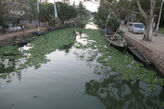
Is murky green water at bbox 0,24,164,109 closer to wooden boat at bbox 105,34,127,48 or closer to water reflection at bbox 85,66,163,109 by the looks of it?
water reflection at bbox 85,66,163,109

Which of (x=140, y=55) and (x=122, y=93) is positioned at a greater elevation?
(x=140, y=55)

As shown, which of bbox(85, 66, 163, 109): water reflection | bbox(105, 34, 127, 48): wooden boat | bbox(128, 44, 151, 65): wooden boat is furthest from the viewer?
bbox(105, 34, 127, 48): wooden boat

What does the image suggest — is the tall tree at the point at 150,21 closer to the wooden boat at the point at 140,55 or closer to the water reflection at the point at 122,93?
the wooden boat at the point at 140,55

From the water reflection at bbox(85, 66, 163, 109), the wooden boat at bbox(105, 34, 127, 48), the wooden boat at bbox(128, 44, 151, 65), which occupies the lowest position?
the water reflection at bbox(85, 66, 163, 109)

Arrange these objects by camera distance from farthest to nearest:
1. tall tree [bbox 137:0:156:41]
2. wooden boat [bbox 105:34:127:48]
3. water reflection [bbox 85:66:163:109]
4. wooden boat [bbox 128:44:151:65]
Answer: tall tree [bbox 137:0:156:41]
wooden boat [bbox 105:34:127:48]
wooden boat [bbox 128:44:151:65]
water reflection [bbox 85:66:163:109]

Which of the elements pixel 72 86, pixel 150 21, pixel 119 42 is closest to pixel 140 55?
pixel 150 21

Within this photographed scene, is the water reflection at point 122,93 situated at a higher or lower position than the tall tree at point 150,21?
lower

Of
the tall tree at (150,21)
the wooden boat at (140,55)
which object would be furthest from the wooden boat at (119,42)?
the tall tree at (150,21)

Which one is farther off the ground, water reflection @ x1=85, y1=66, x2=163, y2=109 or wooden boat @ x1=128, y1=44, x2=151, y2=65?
wooden boat @ x1=128, y1=44, x2=151, y2=65

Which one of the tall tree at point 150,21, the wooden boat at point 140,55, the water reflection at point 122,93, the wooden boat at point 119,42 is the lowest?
the water reflection at point 122,93

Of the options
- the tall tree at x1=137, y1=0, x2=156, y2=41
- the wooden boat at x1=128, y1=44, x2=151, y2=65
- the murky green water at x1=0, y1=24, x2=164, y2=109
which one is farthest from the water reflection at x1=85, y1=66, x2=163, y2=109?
the tall tree at x1=137, y1=0, x2=156, y2=41

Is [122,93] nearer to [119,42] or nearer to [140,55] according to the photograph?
[140,55]

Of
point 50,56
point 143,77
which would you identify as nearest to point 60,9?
point 50,56

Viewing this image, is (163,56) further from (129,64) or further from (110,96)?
(110,96)
